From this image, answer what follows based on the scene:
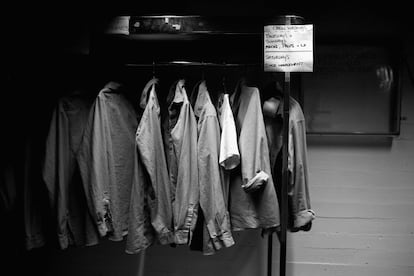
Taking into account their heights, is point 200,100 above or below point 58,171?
above

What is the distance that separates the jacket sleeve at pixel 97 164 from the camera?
4.69 feet

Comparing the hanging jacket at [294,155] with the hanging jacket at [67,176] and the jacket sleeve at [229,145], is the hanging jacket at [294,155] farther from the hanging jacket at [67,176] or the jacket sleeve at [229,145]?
the hanging jacket at [67,176]

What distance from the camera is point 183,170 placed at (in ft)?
4.74

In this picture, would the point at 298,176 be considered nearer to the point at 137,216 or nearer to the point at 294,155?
the point at 294,155

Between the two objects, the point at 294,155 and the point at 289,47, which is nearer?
the point at 289,47

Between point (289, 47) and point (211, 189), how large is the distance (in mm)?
672

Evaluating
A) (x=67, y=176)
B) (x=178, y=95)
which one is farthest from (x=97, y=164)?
(x=178, y=95)

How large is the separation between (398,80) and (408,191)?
66cm

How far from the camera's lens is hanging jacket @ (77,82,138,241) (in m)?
1.44

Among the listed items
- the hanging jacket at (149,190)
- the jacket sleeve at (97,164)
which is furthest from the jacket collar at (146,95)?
the jacket sleeve at (97,164)

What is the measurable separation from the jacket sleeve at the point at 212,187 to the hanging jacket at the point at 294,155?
0.97ft

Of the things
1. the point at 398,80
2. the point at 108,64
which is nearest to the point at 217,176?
the point at 108,64

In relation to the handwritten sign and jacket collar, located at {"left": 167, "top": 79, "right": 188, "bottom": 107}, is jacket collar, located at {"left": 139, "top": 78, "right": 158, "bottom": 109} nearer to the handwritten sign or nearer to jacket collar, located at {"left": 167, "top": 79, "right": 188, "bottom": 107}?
jacket collar, located at {"left": 167, "top": 79, "right": 188, "bottom": 107}

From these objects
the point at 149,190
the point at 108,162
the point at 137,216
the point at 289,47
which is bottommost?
the point at 137,216
